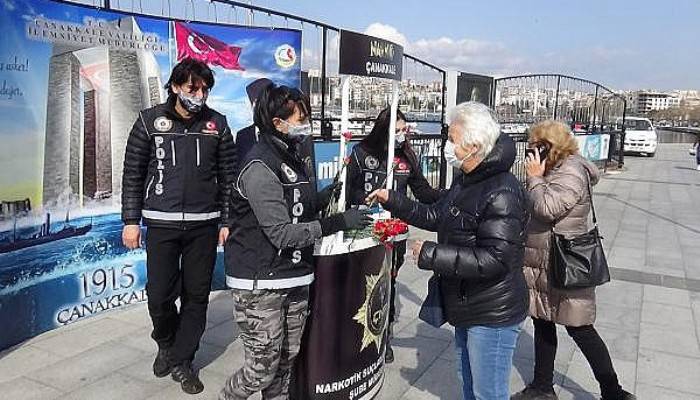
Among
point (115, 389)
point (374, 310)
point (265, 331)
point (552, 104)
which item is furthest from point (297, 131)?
point (552, 104)

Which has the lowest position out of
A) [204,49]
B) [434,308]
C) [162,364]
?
[162,364]

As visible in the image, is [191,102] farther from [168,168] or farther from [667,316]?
[667,316]

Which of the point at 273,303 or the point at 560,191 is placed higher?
the point at 560,191

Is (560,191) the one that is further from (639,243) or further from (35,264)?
(639,243)

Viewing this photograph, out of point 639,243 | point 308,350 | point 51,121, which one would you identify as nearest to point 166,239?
point 308,350

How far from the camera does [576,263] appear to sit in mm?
3230

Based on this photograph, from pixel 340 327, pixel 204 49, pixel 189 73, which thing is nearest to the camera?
pixel 340 327

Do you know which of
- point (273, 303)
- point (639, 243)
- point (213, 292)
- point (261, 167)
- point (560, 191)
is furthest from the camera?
point (639, 243)

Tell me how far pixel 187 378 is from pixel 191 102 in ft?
5.41

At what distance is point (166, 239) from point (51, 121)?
1513mm

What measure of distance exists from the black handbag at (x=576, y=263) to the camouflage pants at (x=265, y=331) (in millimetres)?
1404

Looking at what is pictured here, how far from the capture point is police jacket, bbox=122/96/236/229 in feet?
11.3

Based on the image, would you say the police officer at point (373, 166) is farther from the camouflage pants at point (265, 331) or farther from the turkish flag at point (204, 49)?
the turkish flag at point (204, 49)

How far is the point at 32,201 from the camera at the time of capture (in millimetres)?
4137
